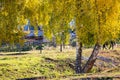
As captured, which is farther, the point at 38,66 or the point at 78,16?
the point at 38,66

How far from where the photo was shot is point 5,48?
150 feet

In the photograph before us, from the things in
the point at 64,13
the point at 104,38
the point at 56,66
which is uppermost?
the point at 64,13

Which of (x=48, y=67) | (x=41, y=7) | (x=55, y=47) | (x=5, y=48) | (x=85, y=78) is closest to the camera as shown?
(x=85, y=78)

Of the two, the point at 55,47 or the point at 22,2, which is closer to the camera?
the point at 22,2

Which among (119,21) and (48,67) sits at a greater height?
(119,21)

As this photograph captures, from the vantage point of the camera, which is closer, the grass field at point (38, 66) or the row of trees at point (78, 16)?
the row of trees at point (78, 16)

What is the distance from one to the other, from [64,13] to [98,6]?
7.52 ft

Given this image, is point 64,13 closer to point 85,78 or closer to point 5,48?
point 85,78

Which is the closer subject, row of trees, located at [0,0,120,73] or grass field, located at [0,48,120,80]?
row of trees, located at [0,0,120,73]

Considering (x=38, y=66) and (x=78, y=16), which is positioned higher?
(x=78, y=16)

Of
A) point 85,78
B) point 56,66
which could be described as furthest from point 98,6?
point 56,66

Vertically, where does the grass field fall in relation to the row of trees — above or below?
below

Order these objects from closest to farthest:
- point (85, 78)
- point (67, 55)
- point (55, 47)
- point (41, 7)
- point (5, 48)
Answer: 1. point (85, 78)
2. point (41, 7)
3. point (67, 55)
4. point (5, 48)
5. point (55, 47)

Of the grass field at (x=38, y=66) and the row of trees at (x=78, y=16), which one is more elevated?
the row of trees at (x=78, y=16)
